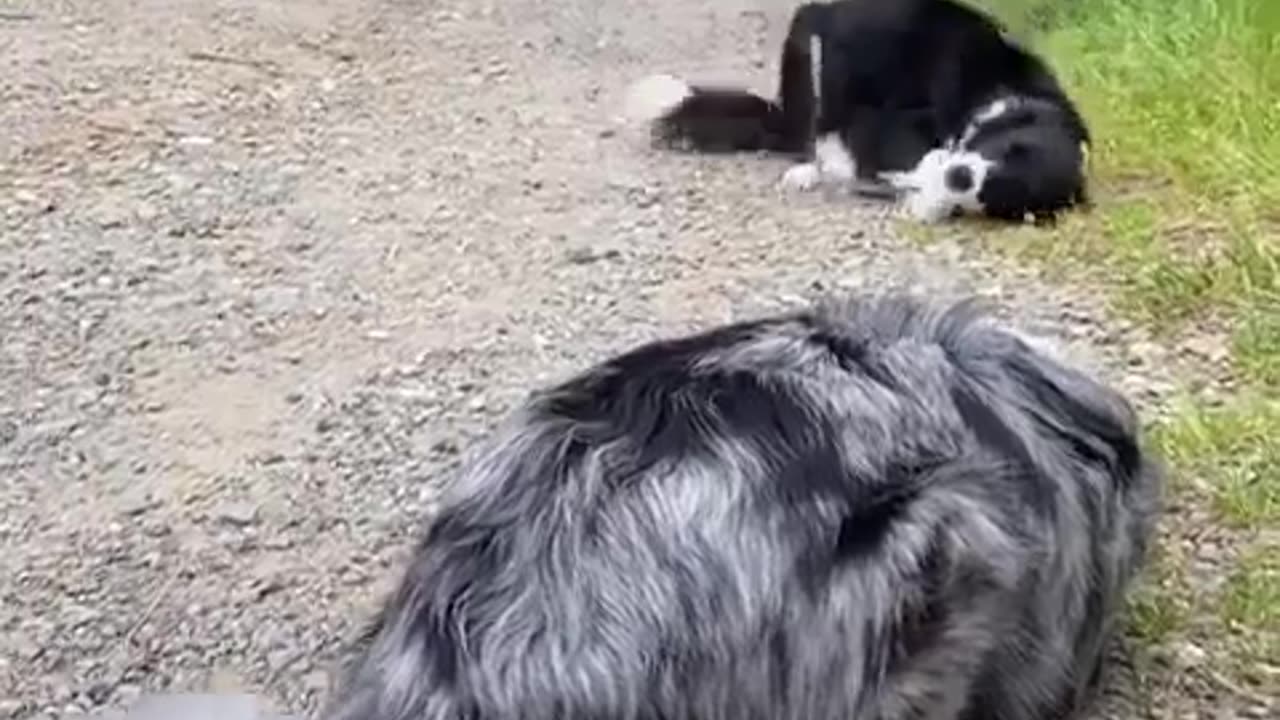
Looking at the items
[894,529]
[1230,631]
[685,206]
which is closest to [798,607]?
[894,529]

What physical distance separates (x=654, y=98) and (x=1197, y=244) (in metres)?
1.98

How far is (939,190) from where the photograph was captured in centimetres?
596

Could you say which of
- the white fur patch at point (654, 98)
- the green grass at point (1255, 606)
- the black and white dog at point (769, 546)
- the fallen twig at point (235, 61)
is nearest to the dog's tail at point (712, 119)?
the white fur patch at point (654, 98)

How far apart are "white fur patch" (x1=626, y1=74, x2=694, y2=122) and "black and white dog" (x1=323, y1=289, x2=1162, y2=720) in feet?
11.7

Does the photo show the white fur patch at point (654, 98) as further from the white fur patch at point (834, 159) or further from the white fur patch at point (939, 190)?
the white fur patch at point (939, 190)

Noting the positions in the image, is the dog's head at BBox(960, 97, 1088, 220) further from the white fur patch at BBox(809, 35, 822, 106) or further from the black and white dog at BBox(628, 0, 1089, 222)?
the white fur patch at BBox(809, 35, 822, 106)

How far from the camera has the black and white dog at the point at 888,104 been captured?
6.28 meters

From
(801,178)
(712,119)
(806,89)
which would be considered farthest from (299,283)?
(806,89)

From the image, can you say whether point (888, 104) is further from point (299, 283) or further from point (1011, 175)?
point (299, 283)

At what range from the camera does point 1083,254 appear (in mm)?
5422

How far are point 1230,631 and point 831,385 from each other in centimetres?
93

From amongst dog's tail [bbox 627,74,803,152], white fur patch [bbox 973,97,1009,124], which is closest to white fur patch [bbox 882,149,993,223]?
white fur patch [bbox 973,97,1009,124]

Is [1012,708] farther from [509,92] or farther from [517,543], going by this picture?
[509,92]

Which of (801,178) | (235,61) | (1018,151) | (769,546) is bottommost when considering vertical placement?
(801,178)
